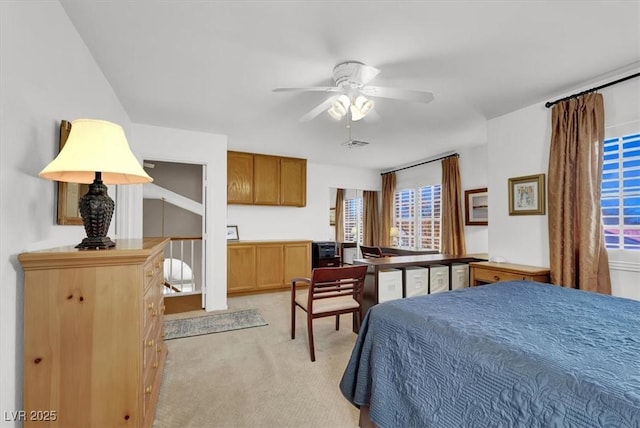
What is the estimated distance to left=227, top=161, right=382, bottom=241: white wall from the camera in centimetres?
536

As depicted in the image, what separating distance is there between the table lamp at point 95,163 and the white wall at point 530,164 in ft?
11.7

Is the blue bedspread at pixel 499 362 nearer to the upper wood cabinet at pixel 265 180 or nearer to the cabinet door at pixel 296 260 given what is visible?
the cabinet door at pixel 296 260

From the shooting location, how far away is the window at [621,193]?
2316mm

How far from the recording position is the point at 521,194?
10.1ft

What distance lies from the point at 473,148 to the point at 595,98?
2.30 m

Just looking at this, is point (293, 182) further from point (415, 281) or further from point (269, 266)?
point (415, 281)

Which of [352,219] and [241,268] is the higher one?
[352,219]

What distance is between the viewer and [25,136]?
4.10ft

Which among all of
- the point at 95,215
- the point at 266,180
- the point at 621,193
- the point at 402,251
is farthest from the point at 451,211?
the point at 95,215

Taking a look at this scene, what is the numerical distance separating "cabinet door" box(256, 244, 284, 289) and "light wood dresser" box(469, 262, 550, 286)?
3.09 meters

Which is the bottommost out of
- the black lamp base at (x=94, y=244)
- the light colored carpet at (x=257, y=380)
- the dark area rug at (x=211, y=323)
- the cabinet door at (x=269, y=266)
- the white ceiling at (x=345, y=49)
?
the light colored carpet at (x=257, y=380)

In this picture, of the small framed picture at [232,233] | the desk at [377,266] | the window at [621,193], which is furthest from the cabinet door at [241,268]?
the window at [621,193]

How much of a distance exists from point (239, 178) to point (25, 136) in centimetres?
365

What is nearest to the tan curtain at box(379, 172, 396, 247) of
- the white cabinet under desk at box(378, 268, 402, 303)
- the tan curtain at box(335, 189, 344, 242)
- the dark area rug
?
the tan curtain at box(335, 189, 344, 242)
